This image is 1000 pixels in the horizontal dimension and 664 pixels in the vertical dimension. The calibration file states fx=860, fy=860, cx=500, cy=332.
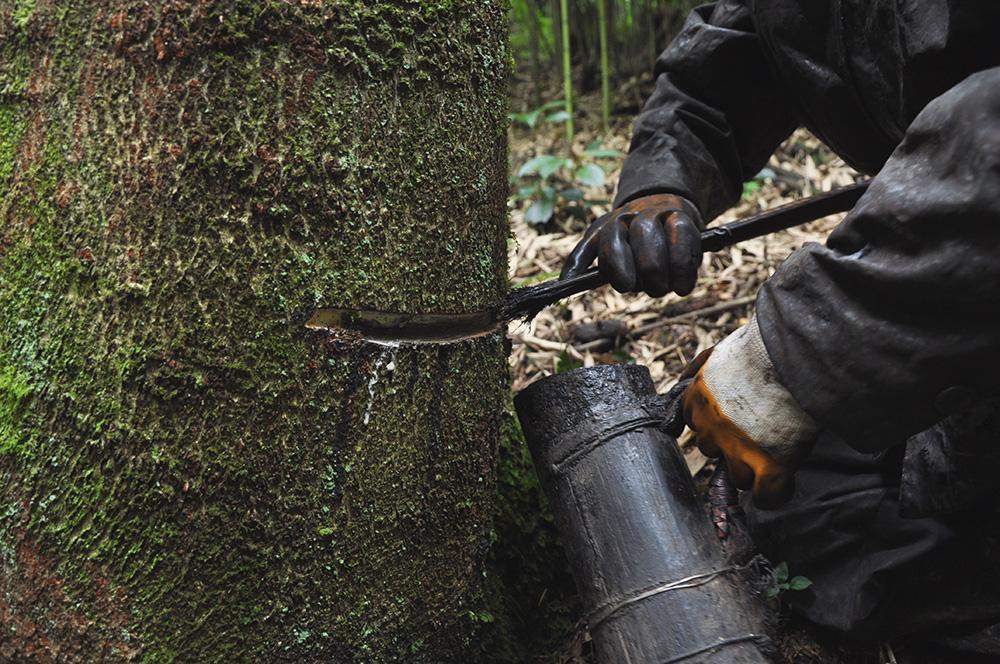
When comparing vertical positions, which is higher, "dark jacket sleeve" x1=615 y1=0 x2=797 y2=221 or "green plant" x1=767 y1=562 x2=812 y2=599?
"dark jacket sleeve" x1=615 y1=0 x2=797 y2=221

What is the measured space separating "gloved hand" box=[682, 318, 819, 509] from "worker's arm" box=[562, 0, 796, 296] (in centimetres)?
56

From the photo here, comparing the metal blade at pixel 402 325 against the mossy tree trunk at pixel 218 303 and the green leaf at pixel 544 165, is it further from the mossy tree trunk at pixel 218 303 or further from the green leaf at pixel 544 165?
the green leaf at pixel 544 165

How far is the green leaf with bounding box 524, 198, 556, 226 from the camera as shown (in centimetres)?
442

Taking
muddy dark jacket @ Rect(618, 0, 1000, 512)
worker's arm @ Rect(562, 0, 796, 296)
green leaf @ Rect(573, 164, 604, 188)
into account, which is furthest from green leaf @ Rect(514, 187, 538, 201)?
muddy dark jacket @ Rect(618, 0, 1000, 512)

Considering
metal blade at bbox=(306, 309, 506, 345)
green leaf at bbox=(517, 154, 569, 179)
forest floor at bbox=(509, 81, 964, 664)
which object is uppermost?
green leaf at bbox=(517, 154, 569, 179)

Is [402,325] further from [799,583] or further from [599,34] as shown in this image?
[599,34]

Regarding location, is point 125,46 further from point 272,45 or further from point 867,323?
point 867,323

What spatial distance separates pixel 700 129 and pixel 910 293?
1.21 metres

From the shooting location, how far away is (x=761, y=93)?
2.55 metres

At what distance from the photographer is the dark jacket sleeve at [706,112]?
2438mm

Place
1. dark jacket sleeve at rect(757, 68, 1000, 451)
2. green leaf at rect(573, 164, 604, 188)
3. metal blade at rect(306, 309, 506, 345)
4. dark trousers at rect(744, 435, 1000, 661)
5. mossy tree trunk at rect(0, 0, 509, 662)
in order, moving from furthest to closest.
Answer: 1. green leaf at rect(573, 164, 604, 188)
2. dark trousers at rect(744, 435, 1000, 661)
3. metal blade at rect(306, 309, 506, 345)
4. mossy tree trunk at rect(0, 0, 509, 662)
5. dark jacket sleeve at rect(757, 68, 1000, 451)

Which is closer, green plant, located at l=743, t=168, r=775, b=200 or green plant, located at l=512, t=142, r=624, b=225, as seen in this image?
green plant, located at l=512, t=142, r=624, b=225

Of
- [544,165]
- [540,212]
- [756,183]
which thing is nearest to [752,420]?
[540,212]

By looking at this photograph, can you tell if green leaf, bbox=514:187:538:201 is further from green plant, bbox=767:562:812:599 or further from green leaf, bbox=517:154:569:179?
green plant, bbox=767:562:812:599
